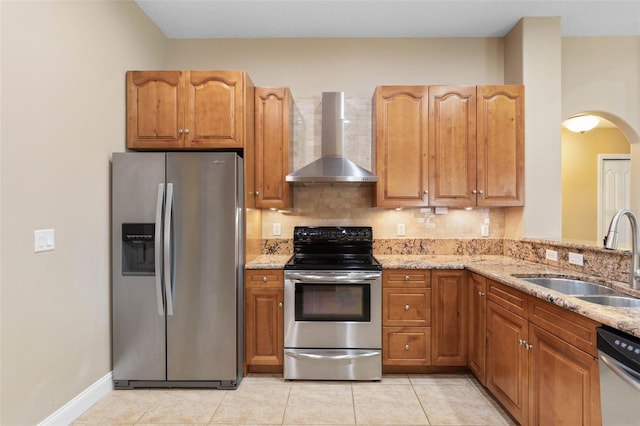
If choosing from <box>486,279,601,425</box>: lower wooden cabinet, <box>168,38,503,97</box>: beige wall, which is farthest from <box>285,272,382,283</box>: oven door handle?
<box>168,38,503,97</box>: beige wall

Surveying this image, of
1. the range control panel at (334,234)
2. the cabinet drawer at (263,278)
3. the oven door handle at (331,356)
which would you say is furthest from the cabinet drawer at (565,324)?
the cabinet drawer at (263,278)

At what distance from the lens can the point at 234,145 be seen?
2904 millimetres

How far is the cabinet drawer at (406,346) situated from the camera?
113 inches

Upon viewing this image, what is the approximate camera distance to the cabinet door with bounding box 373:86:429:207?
319 cm

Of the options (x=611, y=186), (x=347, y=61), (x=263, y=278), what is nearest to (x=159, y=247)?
(x=263, y=278)

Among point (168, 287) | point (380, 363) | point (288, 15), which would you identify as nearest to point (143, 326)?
point (168, 287)

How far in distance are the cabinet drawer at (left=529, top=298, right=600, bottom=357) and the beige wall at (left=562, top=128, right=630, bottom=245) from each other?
3.83 meters

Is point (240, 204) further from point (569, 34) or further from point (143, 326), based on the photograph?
point (569, 34)

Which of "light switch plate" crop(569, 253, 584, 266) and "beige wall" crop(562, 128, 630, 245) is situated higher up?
"beige wall" crop(562, 128, 630, 245)

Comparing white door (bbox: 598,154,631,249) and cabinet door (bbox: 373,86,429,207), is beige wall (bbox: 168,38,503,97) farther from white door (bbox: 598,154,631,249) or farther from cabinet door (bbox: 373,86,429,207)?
white door (bbox: 598,154,631,249)

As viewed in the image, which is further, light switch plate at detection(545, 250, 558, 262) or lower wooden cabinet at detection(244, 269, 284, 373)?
lower wooden cabinet at detection(244, 269, 284, 373)

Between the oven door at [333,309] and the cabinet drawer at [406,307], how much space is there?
0.28 ft

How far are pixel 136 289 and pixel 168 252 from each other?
392 mm

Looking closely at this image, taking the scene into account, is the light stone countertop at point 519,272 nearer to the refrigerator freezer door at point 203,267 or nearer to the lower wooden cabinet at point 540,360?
the lower wooden cabinet at point 540,360
